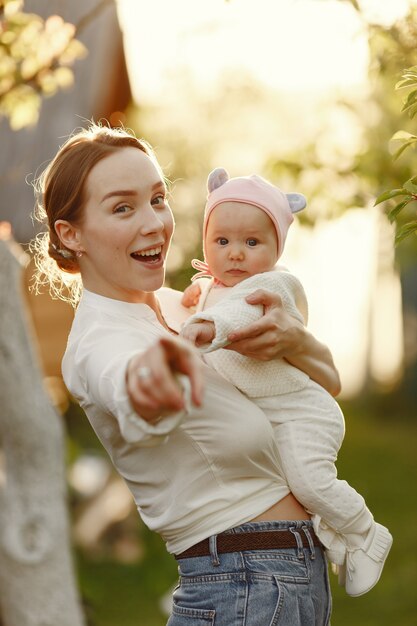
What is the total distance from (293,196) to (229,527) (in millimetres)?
846

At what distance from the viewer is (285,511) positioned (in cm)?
266

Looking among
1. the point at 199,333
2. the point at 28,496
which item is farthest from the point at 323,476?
the point at 28,496

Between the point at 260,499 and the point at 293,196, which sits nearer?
the point at 260,499

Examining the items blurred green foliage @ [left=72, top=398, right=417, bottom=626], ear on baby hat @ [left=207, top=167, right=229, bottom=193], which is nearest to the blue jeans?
ear on baby hat @ [left=207, top=167, right=229, bottom=193]

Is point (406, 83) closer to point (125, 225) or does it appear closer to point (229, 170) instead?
point (125, 225)

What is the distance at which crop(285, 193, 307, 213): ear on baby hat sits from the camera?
9.48ft

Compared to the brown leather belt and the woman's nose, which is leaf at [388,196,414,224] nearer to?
the woman's nose

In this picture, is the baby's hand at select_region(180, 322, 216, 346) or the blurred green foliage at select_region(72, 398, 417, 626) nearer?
the baby's hand at select_region(180, 322, 216, 346)

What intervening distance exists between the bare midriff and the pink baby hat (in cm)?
59

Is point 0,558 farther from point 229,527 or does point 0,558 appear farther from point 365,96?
point 365,96

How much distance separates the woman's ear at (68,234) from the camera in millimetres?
2684

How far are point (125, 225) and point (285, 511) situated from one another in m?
0.73

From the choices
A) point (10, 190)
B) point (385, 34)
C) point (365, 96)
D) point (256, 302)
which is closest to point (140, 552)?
point (10, 190)

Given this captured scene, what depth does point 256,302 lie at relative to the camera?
2.58m
